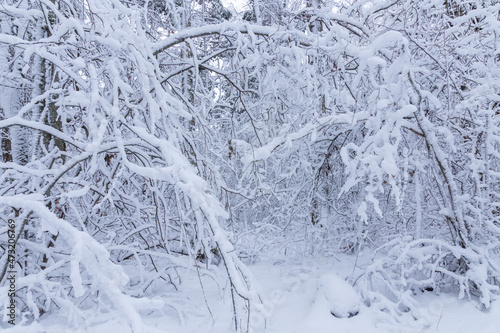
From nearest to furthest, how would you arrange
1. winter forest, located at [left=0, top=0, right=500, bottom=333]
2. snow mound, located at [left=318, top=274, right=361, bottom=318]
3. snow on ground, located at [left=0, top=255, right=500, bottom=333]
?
winter forest, located at [left=0, top=0, right=500, bottom=333]
snow on ground, located at [left=0, top=255, right=500, bottom=333]
snow mound, located at [left=318, top=274, right=361, bottom=318]

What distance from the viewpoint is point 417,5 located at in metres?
3.05

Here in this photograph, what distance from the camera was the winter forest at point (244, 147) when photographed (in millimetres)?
2160

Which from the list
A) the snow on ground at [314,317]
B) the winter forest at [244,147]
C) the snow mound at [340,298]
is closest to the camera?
the winter forest at [244,147]

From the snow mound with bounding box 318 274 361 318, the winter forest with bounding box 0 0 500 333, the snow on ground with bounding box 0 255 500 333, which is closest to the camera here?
the winter forest with bounding box 0 0 500 333

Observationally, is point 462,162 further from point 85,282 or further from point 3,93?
point 3,93

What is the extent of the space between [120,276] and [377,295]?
3.07m

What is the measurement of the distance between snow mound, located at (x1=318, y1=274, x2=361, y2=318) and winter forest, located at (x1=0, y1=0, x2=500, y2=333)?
2 cm

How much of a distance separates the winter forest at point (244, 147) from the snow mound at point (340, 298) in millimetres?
17

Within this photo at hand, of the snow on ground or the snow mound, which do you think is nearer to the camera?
the snow on ground

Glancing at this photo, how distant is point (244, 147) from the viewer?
3.17 m

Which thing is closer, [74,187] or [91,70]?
[91,70]

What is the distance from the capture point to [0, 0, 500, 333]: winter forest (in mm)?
2160

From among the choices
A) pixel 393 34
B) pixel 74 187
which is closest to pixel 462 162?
pixel 393 34

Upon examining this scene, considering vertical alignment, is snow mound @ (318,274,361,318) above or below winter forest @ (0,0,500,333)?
below
